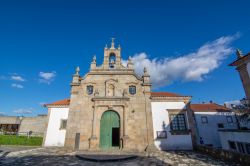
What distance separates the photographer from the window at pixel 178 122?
57.3 feet

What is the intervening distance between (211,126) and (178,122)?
43.7 feet

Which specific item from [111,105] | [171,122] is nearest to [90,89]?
[111,105]

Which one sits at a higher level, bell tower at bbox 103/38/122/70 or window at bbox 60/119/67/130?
bell tower at bbox 103/38/122/70

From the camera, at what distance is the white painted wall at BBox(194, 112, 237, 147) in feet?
85.7

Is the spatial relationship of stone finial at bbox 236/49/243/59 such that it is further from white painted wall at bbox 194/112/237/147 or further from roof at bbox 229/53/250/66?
white painted wall at bbox 194/112/237/147

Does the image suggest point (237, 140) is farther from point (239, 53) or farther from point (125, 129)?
point (125, 129)

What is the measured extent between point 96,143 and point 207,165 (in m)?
11.3

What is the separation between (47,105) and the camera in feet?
67.7

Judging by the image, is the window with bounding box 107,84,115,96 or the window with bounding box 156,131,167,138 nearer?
the window with bounding box 156,131,167,138

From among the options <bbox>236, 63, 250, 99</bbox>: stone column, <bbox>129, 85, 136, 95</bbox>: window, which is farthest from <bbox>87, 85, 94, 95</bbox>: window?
<bbox>236, 63, 250, 99</bbox>: stone column

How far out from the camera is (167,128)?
56.9ft

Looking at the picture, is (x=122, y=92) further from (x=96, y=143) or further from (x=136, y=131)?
(x=96, y=143)

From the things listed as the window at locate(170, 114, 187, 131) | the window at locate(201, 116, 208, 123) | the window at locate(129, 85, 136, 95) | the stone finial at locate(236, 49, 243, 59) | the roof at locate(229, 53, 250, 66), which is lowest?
the window at locate(170, 114, 187, 131)

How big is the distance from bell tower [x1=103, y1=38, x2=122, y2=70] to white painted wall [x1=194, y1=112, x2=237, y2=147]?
57.6 feet
